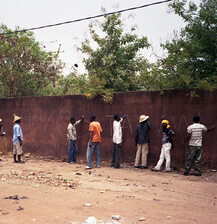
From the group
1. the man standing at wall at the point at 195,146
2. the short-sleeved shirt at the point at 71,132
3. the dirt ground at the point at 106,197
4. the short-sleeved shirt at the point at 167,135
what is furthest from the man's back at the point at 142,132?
the short-sleeved shirt at the point at 71,132

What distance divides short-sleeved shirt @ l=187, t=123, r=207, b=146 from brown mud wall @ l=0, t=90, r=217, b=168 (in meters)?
0.42

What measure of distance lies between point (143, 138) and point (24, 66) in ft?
27.0

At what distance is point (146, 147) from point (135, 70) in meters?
6.93

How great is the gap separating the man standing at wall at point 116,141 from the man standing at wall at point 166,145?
45.3 inches

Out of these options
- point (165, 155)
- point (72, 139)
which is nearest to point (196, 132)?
point (165, 155)

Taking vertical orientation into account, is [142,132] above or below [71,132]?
above

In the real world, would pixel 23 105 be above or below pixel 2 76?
below

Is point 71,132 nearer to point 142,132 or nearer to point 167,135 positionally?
point 142,132

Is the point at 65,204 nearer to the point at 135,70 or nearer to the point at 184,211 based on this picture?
the point at 184,211

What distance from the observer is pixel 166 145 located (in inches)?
328

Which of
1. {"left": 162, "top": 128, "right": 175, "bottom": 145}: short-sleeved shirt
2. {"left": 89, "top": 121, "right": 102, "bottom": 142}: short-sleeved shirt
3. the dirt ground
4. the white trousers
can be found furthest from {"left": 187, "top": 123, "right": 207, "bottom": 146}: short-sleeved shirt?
{"left": 89, "top": 121, "right": 102, "bottom": 142}: short-sleeved shirt

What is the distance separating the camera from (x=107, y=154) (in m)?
9.94

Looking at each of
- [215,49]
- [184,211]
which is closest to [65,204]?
[184,211]

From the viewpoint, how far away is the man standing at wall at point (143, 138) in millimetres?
8844
